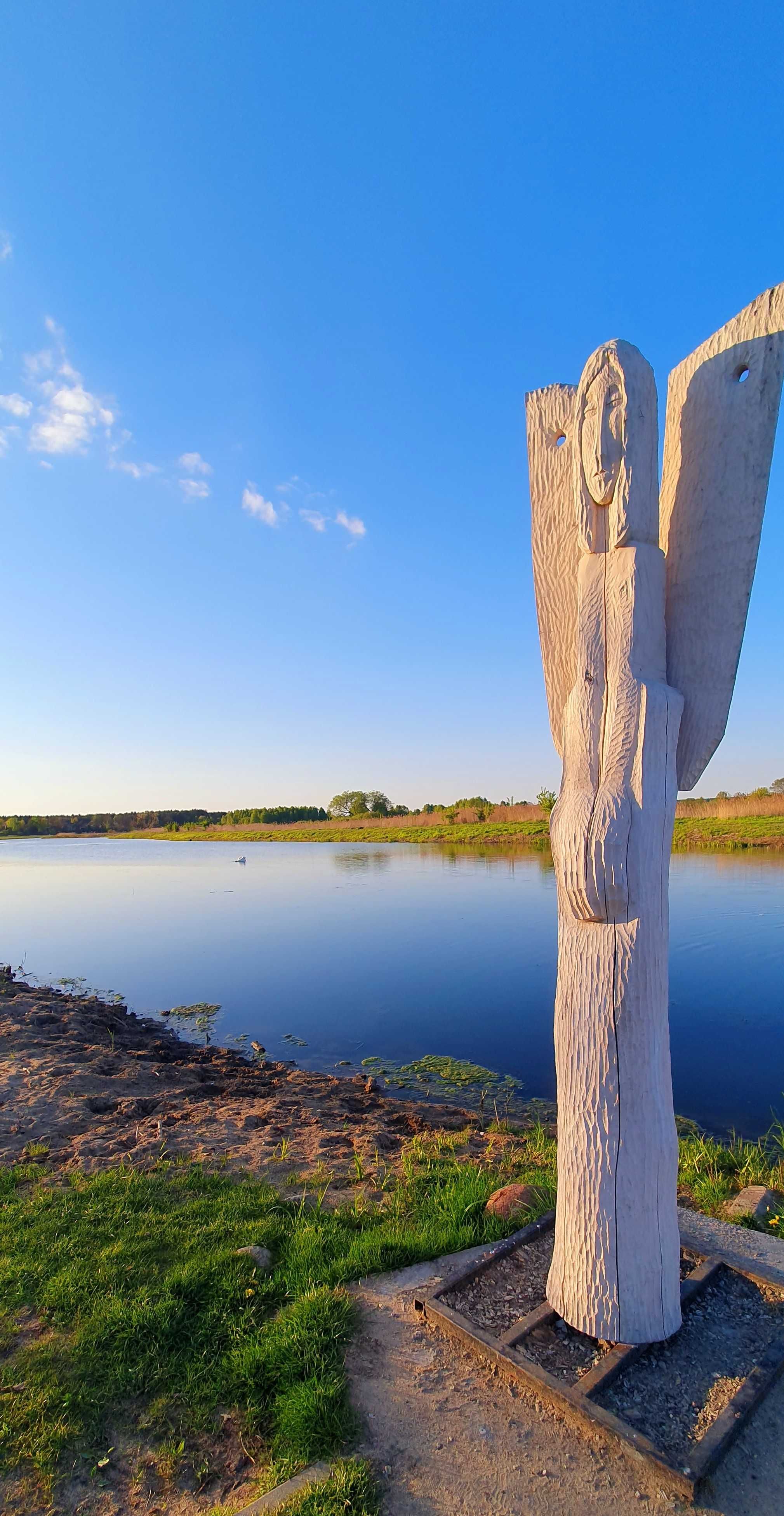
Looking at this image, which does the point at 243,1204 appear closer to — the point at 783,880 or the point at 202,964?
the point at 202,964

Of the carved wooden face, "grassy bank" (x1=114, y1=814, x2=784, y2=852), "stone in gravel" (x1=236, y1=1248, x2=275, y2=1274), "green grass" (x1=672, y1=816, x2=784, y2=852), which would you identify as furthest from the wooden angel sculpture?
"green grass" (x1=672, y1=816, x2=784, y2=852)

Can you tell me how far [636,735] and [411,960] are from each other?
10.4 m

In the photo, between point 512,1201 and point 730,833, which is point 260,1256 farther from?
point 730,833

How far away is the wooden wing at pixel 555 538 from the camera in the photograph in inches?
117

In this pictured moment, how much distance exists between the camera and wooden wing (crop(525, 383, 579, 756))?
298 cm

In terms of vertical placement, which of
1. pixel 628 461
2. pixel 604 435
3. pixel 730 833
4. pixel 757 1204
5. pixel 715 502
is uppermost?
pixel 604 435

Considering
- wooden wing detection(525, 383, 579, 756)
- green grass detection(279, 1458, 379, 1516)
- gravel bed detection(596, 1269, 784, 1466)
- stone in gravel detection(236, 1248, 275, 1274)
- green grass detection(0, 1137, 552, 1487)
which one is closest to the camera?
green grass detection(279, 1458, 379, 1516)

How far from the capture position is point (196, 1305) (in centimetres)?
287

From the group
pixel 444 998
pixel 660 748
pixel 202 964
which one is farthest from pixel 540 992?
pixel 660 748

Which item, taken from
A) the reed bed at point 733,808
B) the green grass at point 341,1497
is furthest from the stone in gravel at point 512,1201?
the reed bed at point 733,808

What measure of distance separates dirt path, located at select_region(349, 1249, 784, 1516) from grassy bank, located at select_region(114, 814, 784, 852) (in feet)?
39.7

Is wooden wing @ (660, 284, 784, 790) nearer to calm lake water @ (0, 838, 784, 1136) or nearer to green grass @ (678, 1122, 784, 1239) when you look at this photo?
green grass @ (678, 1122, 784, 1239)

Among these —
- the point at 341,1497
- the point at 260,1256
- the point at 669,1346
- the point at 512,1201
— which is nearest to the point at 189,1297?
the point at 260,1256

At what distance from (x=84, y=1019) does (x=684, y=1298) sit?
26.4 feet
